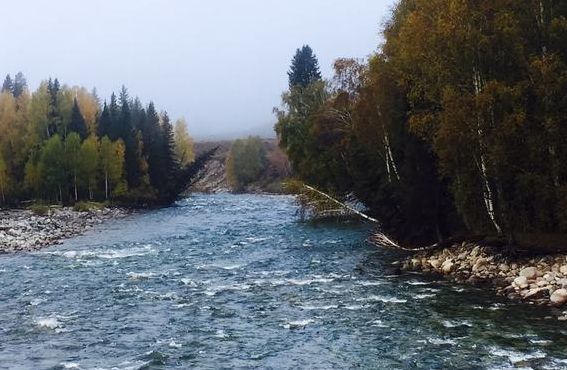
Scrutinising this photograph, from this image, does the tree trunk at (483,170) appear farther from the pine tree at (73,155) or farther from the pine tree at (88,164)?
the pine tree at (73,155)

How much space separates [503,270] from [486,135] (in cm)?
493

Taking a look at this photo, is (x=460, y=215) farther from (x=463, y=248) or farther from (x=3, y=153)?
(x=3, y=153)

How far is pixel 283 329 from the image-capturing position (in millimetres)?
17562

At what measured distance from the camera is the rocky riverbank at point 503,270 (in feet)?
63.1

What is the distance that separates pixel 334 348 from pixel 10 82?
136 m

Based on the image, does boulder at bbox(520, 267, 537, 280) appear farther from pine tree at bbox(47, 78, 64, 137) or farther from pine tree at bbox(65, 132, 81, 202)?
pine tree at bbox(47, 78, 64, 137)

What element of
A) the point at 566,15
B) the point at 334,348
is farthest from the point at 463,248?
the point at 334,348

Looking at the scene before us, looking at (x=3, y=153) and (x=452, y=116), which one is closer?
(x=452, y=116)

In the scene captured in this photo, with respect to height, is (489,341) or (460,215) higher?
(460,215)

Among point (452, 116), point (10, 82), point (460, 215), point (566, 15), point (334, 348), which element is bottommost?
point (334, 348)

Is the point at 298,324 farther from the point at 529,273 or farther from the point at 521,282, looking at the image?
the point at 529,273

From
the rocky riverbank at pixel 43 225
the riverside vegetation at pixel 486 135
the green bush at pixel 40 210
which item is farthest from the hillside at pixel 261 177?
the riverside vegetation at pixel 486 135

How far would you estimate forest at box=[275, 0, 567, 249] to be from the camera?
69.8 feet

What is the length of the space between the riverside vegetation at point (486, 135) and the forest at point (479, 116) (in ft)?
0.14
